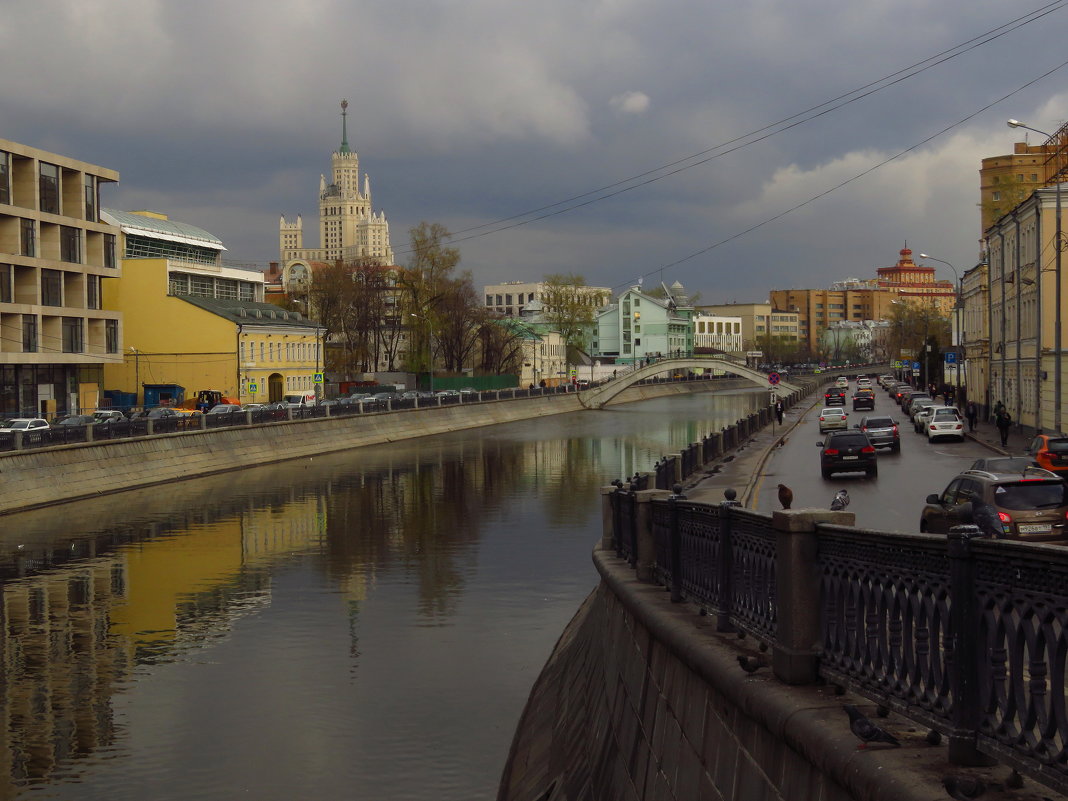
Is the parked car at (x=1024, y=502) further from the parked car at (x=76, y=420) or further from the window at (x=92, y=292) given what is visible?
the window at (x=92, y=292)

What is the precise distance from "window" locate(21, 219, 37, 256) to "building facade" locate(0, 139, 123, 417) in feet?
0.17

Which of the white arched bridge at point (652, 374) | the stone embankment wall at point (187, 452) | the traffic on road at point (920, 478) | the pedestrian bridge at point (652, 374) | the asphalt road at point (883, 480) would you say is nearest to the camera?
the traffic on road at point (920, 478)

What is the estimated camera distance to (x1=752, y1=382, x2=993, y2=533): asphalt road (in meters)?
29.0

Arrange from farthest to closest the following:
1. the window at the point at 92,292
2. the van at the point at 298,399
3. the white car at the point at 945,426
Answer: the van at the point at 298,399 → the window at the point at 92,292 → the white car at the point at 945,426

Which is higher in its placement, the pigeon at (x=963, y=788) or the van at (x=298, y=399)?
the van at (x=298, y=399)

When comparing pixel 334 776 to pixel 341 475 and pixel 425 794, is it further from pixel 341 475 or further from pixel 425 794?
pixel 341 475

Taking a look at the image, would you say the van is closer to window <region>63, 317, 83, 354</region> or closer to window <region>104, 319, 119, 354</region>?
window <region>104, 319, 119, 354</region>

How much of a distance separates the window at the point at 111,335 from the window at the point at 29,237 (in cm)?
838

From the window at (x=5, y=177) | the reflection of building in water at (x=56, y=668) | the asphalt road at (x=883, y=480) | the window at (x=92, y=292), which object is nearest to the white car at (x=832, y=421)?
the asphalt road at (x=883, y=480)

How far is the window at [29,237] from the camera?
199 ft

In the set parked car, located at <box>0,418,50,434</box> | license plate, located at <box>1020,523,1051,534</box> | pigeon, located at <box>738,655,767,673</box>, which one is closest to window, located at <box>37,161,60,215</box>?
parked car, located at <box>0,418,50,434</box>

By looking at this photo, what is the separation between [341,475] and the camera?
5809 centimetres

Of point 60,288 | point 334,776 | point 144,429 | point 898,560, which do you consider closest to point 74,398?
point 60,288

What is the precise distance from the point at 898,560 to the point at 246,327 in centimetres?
8143
